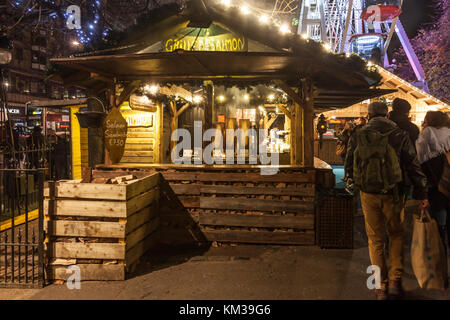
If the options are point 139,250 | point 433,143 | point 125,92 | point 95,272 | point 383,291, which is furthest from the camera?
point 125,92

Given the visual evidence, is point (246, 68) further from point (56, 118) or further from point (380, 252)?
point (56, 118)

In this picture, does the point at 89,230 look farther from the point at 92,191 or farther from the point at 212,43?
the point at 212,43

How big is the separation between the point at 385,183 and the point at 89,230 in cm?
416

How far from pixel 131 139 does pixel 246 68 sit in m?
6.40

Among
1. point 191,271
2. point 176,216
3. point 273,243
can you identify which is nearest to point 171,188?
point 176,216

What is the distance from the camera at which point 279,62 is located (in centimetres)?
622

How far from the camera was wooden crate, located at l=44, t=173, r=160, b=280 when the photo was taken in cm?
454

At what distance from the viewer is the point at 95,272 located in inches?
179

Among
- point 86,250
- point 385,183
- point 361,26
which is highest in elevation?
point 361,26

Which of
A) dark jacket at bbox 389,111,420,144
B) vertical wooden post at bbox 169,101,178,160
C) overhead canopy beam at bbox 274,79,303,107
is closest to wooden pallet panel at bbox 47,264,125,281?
overhead canopy beam at bbox 274,79,303,107

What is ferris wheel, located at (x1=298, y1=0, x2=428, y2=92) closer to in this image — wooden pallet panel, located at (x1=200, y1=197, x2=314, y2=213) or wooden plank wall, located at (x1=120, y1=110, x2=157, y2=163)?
wooden plank wall, located at (x1=120, y1=110, x2=157, y2=163)

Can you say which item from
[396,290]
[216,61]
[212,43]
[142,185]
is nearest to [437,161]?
[396,290]
